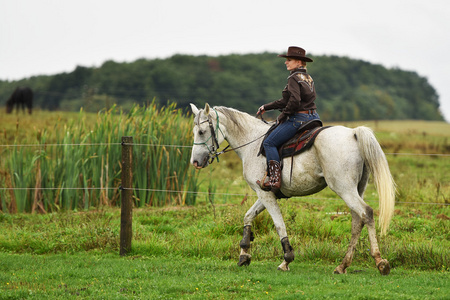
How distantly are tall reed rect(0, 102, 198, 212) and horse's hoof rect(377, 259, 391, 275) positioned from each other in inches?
223

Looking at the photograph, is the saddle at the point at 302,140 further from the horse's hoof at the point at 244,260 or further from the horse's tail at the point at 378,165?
the horse's hoof at the point at 244,260

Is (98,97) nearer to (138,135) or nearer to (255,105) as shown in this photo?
(255,105)

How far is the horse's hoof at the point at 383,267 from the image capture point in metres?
6.94

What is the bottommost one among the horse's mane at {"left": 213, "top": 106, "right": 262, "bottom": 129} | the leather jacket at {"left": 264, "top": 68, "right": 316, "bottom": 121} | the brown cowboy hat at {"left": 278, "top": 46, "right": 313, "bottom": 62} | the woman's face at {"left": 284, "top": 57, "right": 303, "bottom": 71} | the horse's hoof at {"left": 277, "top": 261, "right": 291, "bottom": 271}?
the horse's hoof at {"left": 277, "top": 261, "right": 291, "bottom": 271}

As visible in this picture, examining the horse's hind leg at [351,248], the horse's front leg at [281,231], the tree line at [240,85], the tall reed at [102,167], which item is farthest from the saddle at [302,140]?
the tree line at [240,85]

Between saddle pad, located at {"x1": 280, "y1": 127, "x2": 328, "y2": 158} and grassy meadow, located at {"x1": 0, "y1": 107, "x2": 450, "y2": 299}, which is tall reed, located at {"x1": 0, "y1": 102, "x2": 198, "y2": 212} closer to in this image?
grassy meadow, located at {"x1": 0, "y1": 107, "x2": 450, "y2": 299}

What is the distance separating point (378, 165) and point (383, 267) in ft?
4.29

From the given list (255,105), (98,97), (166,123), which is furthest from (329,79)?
(166,123)

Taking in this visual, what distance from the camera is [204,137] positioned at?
7762mm

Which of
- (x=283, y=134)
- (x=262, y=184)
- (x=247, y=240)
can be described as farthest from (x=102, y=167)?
(x=283, y=134)

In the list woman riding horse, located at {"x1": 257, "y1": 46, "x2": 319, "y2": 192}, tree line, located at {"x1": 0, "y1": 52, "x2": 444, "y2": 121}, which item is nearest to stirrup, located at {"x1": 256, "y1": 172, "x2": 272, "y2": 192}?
woman riding horse, located at {"x1": 257, "y1": 46, "x2": 319, "y2": 192}

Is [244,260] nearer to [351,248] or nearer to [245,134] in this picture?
[351,248]

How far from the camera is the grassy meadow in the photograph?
6477 mm

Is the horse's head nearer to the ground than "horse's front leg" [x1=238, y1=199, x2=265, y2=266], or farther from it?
farther from it
